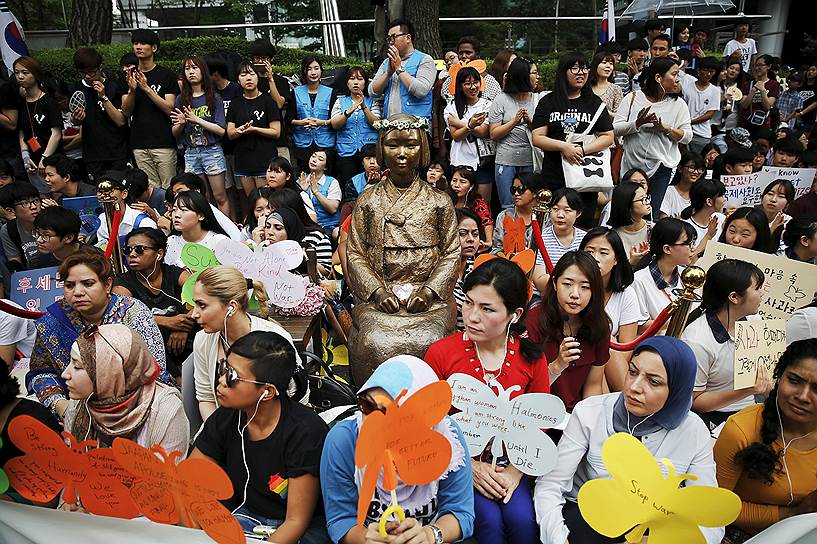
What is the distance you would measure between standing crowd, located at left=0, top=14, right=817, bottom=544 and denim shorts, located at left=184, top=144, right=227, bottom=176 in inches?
1.0

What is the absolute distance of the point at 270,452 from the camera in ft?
8.18

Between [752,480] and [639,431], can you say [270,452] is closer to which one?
[639,431]

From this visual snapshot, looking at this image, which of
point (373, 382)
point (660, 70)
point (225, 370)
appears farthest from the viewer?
point (660, 70)

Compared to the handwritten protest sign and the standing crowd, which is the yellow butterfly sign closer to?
the standing crowd

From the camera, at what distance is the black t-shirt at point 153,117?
701 cm

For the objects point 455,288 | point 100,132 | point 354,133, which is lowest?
point 455,288

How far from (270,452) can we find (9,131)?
6.70m

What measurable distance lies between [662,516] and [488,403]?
0.73 metres

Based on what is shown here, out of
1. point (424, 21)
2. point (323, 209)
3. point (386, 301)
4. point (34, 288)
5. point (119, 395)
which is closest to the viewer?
point (119, 395)

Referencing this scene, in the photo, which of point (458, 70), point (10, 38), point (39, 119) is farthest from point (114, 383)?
point (10, 38)

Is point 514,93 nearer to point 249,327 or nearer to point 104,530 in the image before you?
point 249,327

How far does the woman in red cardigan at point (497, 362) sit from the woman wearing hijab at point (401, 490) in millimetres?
269

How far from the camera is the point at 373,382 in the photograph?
2273mm

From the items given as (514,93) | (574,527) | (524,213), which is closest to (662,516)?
(574,527)
